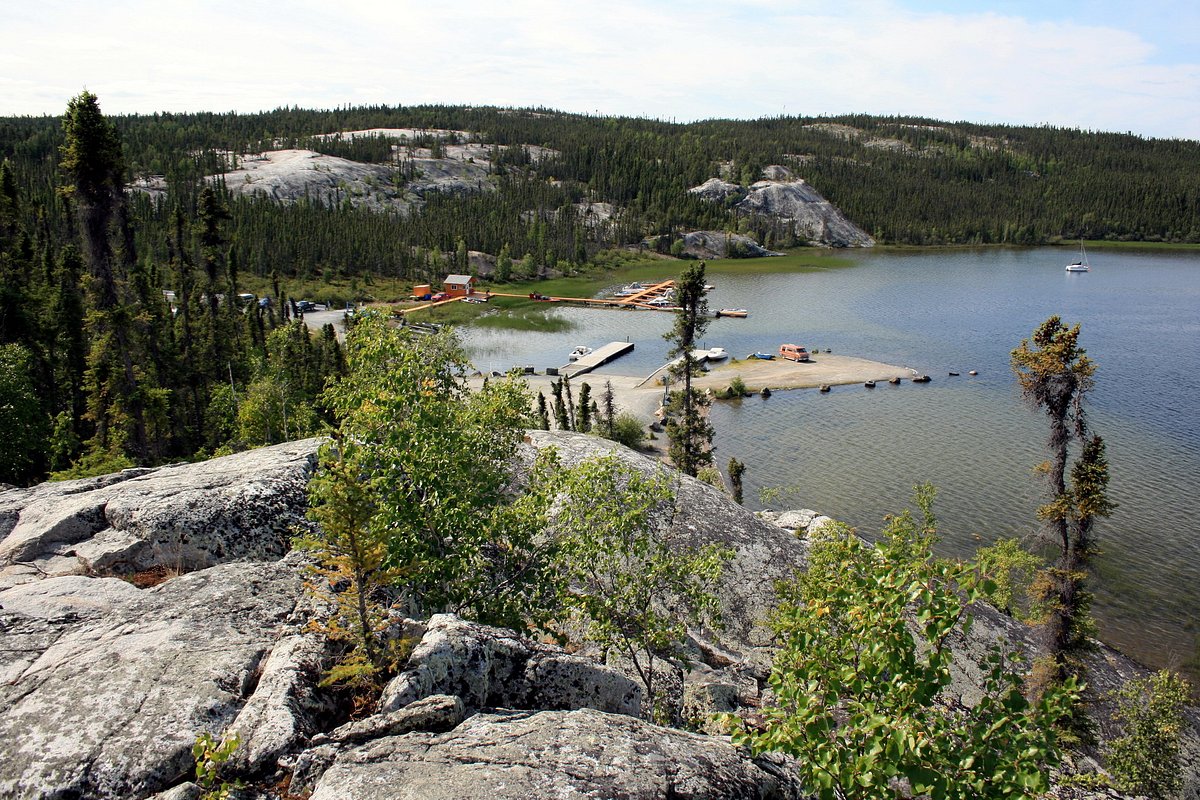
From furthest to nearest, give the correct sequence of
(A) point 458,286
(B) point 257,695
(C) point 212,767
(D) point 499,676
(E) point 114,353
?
1. (A) point 458,286
2. (E) point 114,353
3. (D) point 499,676
4. (B) point 257,695
5. (C) point 212,767

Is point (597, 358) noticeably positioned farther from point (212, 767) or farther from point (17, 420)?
point (212, 767)

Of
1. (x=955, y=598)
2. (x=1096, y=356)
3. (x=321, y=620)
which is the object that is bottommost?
(x=1096, y=356)

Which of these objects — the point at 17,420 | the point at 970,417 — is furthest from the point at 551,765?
the point at 970,417

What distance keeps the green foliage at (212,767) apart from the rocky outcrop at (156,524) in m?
7.01

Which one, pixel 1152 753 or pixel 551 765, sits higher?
pixel 551 765

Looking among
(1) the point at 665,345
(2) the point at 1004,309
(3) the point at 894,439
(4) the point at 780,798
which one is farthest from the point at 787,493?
(2) the point at 1004,309

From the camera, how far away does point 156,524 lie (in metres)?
16.0

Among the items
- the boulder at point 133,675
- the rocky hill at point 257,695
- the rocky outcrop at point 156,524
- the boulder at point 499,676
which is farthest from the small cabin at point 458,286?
the boulder at point 499,676

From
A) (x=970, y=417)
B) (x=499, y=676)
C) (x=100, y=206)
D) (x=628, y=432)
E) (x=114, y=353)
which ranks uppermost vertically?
(x=100, y=206)

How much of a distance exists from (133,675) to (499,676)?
512cm

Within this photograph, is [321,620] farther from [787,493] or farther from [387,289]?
[387,289]

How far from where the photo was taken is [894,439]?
227ft

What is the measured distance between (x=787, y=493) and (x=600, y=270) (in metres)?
149

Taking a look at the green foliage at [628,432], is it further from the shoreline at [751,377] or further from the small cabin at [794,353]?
the small cabin at [794,353]
